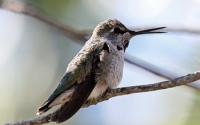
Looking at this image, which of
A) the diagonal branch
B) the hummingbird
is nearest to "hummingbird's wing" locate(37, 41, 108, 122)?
the hummingbird

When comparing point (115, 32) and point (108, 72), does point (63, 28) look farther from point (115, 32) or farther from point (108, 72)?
point (115, 32)

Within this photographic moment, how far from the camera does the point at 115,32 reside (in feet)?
11.1

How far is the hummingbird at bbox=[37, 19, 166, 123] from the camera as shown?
2533 millimetres

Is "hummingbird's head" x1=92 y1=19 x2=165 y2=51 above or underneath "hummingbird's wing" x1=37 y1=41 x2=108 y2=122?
above

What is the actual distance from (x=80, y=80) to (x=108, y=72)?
0.74 ft

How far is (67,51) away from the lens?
4301 millimetres

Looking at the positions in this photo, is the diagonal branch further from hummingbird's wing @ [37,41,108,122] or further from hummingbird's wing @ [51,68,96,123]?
hummingbird's wing @ [51,68,96,123]

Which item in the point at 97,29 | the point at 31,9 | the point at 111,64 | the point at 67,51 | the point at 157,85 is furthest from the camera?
the point at 67,51

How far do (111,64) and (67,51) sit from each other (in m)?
1.51

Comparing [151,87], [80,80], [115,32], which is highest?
[115,32]

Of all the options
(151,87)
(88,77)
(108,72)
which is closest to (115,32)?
(108,72)

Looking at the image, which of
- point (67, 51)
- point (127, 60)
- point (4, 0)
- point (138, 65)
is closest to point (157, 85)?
point (138, 65)

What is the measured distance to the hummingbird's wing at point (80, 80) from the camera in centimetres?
250

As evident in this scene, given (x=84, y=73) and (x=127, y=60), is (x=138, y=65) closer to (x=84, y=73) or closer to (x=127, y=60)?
(x=127, y=60)
